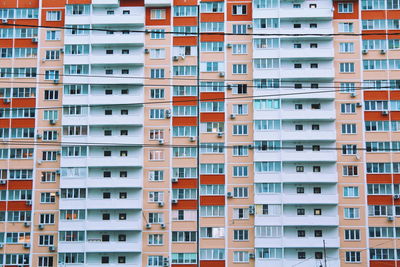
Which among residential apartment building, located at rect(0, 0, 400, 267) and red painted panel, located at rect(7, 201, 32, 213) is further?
red painted panel, located at rect(7, 201, 32, 213)

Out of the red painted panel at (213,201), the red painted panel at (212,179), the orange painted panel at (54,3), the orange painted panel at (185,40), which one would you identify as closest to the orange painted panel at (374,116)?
the red painted panel at (212,179)

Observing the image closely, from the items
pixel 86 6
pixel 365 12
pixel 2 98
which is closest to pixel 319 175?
pixel 365 12

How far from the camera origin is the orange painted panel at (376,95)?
191 ft

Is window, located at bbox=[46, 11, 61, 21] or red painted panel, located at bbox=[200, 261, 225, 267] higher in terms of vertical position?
window, located at bbox=[46, 11, 61, 21]

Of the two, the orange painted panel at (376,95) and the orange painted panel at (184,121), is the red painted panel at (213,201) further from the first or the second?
the orange painted panel at (376,95)

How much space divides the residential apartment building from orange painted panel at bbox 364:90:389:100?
0.36 feet

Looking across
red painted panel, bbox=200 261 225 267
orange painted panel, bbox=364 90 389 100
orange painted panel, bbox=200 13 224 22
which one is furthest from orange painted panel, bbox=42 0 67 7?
orange painted panel, bbox=364 90 389 100

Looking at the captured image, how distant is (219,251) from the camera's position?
2211 inches

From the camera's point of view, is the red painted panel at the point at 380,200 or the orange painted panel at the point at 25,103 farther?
the orange painted panel at the point at 25,103

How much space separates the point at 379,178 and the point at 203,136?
19126 mm

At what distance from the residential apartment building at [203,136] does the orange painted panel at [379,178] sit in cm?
15

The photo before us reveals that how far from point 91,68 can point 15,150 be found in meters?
12.3

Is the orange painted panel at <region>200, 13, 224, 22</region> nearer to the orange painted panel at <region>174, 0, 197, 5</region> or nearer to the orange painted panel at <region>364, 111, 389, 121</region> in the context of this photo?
the orange painted panel at <region>174, 0, 197, 5</region>

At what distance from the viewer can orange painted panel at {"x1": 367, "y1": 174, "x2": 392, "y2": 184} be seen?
185 feet
